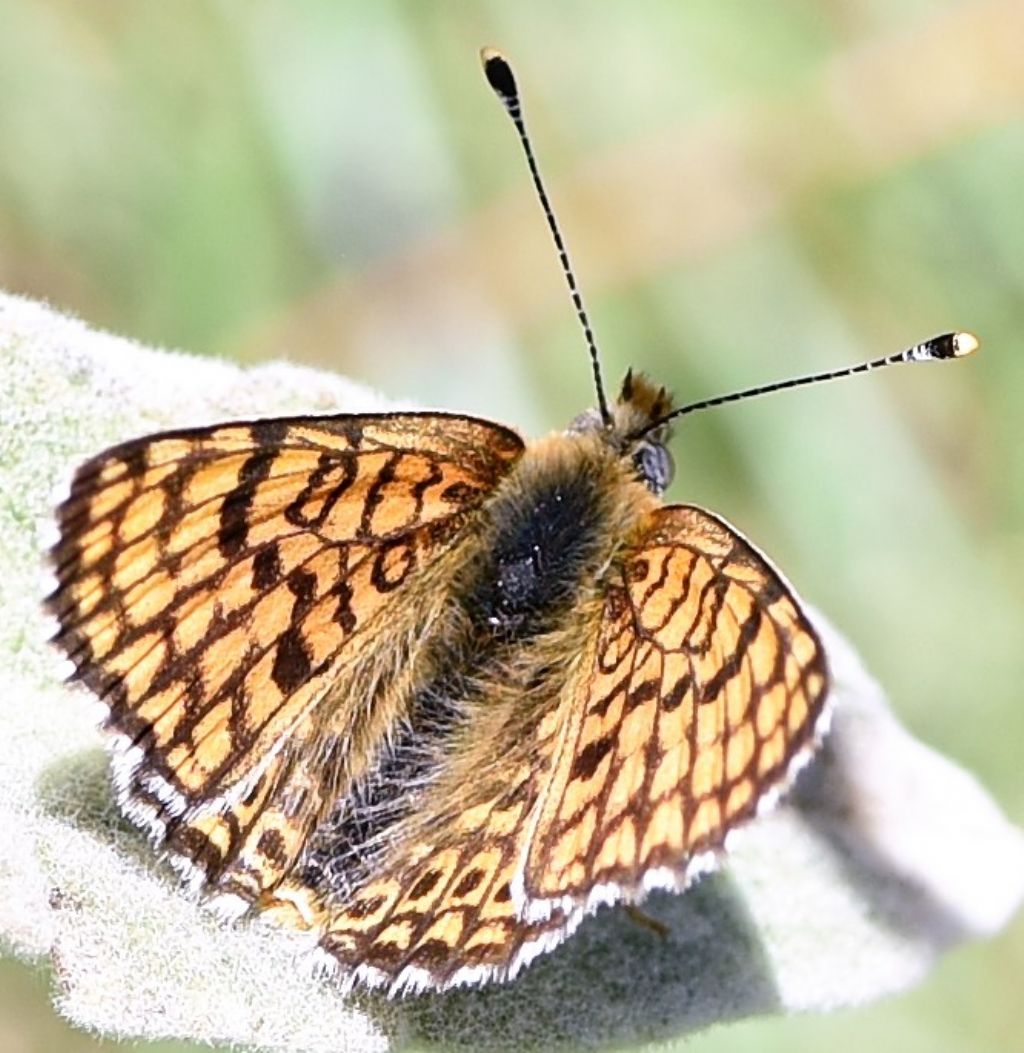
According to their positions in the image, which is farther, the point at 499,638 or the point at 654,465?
the point at 654,465

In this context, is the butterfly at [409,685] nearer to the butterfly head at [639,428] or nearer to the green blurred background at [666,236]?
the butterfly head at [639,428]

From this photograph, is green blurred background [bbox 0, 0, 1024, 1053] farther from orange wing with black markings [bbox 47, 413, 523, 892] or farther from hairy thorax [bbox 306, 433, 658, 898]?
orange wing with black markings [bbox 47, 413, 523, 892]

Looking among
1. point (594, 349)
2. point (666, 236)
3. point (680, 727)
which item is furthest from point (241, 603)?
point (666, 236)

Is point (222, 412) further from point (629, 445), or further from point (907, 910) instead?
point (907, 910)

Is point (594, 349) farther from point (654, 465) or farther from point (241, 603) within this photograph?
point (241, 603)

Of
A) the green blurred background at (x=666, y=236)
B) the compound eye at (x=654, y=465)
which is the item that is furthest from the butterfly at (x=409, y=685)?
the green blurred background at (x=666, y=236)

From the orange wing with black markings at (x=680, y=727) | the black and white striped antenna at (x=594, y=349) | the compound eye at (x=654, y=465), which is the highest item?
the black and white striped antenna at (x=594, y=349)
